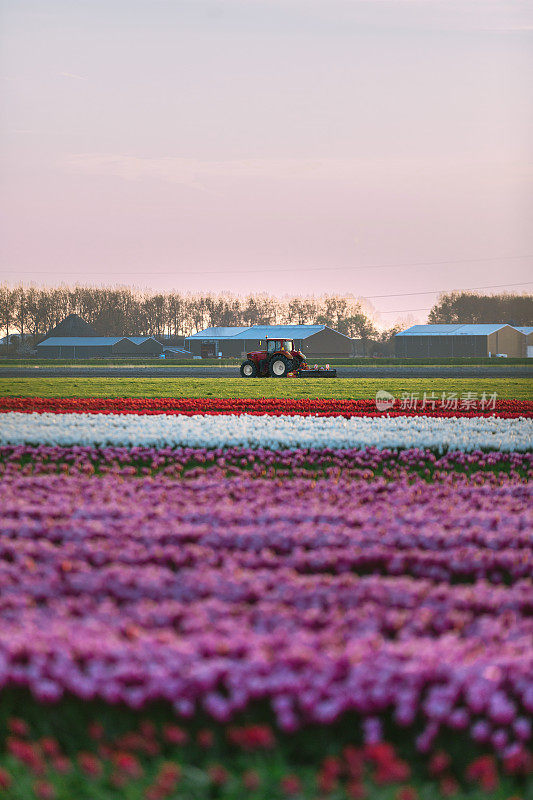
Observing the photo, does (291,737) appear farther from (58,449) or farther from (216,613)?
(58,449)

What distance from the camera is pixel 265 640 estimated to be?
411 centimetres

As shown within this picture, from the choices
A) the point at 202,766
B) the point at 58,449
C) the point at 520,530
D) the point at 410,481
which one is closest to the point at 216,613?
the point at 202,766

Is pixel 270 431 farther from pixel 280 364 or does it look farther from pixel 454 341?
pixel 454 341

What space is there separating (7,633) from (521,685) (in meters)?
2.58

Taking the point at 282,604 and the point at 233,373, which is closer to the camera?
the point at 282,604

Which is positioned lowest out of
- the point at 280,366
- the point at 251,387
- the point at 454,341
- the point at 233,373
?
the point at 251,387

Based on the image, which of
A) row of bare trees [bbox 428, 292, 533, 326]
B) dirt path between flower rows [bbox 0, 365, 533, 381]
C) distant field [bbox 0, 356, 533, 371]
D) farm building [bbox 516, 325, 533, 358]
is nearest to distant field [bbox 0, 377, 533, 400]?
dirt path between flower rows [bbox 0, 365, 533, 381]

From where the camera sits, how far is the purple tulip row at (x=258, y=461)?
10539 mm

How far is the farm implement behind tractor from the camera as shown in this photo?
31.9 meters

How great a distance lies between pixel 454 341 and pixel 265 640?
86.6m

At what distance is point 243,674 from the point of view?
376cm

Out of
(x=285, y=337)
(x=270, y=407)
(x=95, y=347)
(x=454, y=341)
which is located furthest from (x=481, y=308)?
(x=270, y=407)

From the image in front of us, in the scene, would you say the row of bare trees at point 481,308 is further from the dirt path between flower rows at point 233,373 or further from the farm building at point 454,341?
the dirt path between flower rows at point 233,373

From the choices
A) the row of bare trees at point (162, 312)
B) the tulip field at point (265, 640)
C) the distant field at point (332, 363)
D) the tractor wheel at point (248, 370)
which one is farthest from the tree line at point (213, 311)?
the tulip field at point (265, 640)
